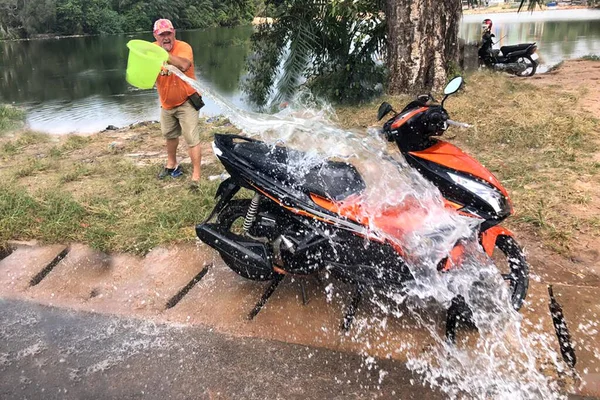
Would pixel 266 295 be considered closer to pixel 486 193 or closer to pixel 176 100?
pixel 486 193

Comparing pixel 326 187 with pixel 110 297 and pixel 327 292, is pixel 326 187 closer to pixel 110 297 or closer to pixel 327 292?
pixel 327 292

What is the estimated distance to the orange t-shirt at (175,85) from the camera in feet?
14.6

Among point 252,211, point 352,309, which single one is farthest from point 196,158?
point 352,309

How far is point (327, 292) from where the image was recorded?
3.11m

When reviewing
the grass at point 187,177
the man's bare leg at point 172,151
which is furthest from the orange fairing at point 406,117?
the man's bare leg at point 172,151

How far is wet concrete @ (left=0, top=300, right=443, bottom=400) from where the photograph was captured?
238cm

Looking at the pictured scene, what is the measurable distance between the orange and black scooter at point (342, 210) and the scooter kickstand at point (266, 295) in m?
0.01

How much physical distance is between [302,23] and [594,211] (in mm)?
5739

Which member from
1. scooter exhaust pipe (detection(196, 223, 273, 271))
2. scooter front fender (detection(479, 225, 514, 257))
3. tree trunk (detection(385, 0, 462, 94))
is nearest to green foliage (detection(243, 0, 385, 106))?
tree trunk (detection(385, 0, 462, 94))

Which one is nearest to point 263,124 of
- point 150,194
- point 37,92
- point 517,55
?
point 150,194

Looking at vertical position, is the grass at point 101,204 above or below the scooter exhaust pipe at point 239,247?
below

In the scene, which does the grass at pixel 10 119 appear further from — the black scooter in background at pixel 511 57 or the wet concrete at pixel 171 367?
the black scooter in background at pixel 511 57

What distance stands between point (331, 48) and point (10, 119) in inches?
301

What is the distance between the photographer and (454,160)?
2457 millimetres
